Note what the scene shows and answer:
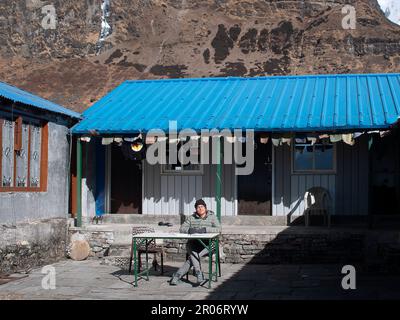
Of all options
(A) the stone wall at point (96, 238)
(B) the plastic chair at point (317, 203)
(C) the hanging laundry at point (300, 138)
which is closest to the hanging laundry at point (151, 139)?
(A) the stone wall at point (96, 238)

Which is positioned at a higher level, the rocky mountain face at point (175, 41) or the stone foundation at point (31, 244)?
the rocky mountain face at point (175, 41)

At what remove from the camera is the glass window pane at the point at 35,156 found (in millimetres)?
13008

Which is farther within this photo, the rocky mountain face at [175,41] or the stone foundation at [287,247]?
the rocky mountain face at [175,41]

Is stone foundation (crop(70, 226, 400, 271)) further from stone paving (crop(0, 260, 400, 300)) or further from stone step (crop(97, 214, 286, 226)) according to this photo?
stone step (crop(97, 214, 286, 226))

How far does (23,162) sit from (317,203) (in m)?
6.37

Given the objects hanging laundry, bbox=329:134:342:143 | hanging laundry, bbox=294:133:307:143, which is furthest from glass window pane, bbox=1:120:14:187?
hanging laundry, bbox=329:134:342:143

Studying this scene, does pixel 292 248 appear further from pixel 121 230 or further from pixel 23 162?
pixel 23 162

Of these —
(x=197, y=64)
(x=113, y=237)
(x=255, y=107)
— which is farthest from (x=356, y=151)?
(x=197, y=64)

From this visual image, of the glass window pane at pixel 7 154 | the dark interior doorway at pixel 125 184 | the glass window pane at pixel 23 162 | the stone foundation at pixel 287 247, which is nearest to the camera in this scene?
the glass window pane at pixel 7 154

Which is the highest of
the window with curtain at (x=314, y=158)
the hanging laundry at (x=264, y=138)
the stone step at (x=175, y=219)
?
the hanging laundry at (x=264, y=138)

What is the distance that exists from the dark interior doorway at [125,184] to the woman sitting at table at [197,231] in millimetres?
5458

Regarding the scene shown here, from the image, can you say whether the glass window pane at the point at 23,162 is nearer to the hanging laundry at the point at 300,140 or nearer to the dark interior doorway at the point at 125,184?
the dark interior doorway at the point at 125,184

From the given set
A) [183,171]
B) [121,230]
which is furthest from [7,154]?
[183,171]

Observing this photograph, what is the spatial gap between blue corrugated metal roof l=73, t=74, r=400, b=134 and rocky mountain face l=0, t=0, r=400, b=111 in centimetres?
3786
